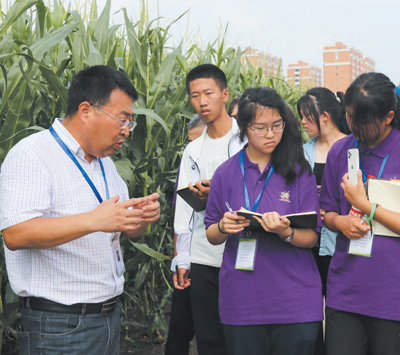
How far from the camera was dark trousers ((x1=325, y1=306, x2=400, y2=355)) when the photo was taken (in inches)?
84.0

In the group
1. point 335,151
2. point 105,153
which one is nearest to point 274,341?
point 335,151

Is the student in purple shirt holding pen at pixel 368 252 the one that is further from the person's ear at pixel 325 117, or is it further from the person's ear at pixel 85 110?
the person's ear at pixel 325 117

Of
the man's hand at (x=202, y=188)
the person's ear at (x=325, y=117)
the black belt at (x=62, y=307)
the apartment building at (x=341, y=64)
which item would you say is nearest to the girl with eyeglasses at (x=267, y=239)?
the man's hand at (x=202, y=188)

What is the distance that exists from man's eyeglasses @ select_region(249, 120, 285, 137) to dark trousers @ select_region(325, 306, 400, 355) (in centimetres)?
84

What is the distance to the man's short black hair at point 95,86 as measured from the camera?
1931mm

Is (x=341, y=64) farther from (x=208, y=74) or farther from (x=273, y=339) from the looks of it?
(x=273, y=339)

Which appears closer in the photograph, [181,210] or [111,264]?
[111,264]

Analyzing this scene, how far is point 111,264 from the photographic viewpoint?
6.42 ft

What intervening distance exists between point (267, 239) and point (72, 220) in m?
0.94

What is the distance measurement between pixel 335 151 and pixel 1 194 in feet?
4.86

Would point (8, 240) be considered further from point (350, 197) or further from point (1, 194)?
point (350, 197)

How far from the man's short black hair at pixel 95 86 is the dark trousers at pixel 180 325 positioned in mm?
1563

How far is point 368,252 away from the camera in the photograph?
216 cm

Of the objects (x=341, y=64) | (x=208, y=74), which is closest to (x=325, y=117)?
(x=208, y=74)
